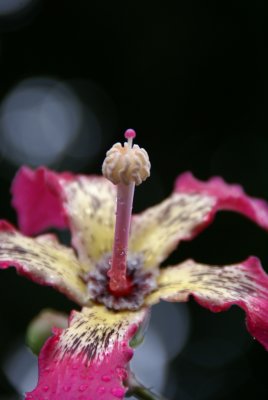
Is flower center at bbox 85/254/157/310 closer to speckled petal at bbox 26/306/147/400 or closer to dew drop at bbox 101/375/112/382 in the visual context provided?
speckled petal at bbox 26/306/147/400

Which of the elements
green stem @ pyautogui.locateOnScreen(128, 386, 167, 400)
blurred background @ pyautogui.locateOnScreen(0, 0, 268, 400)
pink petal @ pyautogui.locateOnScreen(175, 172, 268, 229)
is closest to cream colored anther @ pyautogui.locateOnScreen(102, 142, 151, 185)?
pink petal @ pyautogui.locateOnScreen(175, 172, 268, 229)

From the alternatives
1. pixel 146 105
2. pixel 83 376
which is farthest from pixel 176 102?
pixel 83 376

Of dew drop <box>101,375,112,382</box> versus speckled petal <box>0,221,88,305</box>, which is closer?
dew drop <box>101,375,112,382</box>

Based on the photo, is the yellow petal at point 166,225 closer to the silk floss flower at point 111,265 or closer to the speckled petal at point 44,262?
the silk floss flower at point 111,265

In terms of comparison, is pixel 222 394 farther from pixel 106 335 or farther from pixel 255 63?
pixel 106 335

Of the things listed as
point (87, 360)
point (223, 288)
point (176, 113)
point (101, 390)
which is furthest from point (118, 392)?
point (176, 113)

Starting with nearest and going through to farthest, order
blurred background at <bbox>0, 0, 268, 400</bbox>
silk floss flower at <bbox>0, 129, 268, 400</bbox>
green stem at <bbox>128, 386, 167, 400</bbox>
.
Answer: silk floss flower at <bbox>0, 129, 268, 400</bbox>
green stem at <bbox>128, 386, 167, 400</bbox>
blurred background at <bbox>0, 0, 268, 400</bbox>
